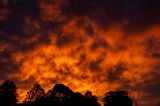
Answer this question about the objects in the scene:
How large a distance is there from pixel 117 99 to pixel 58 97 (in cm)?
2090

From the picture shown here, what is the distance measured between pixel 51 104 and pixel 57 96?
3.37 m

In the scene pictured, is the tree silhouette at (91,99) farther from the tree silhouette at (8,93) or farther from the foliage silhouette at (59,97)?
the tree silhouette at (8,93)

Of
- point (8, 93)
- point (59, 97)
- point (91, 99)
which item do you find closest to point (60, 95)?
point (59, 97)

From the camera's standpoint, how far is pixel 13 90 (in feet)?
372

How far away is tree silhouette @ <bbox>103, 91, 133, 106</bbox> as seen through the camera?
107m

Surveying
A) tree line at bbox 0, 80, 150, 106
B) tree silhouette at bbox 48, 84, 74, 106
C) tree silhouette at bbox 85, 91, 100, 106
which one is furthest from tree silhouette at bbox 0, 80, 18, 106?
tree silhouette at bbox 85, 91, 100, 106

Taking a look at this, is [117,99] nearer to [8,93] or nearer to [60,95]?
[60,95]

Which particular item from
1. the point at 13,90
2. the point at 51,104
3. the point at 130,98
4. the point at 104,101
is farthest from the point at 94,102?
the point at 13,90

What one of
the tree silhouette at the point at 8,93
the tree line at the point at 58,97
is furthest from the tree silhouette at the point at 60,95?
the tree silhouette at the point at 8,93

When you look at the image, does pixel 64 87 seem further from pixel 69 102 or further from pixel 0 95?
pixel 0 95

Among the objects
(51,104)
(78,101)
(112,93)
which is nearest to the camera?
(51,104)

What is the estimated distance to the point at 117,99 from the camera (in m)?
108

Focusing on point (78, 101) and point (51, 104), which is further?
point (78, 101)

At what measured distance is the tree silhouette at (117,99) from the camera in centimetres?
10714
